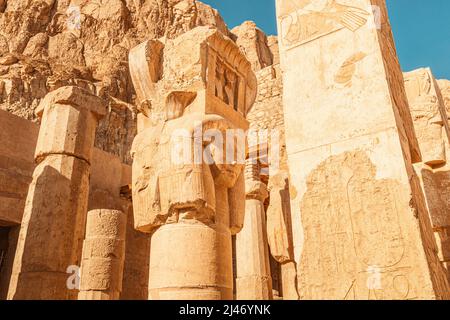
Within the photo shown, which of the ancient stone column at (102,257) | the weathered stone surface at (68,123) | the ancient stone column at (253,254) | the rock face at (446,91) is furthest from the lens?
the rock face at (446,91)

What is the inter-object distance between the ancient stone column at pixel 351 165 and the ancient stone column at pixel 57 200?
4175 millimetres

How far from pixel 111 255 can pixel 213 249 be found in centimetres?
428

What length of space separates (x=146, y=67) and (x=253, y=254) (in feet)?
17.8

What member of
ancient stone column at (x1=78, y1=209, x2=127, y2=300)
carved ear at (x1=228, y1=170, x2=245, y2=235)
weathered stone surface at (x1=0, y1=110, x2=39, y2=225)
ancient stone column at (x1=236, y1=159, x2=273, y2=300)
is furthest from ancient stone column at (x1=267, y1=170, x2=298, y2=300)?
weathered stone surface at (x1=0, y1=110, x2=39, y2=225)

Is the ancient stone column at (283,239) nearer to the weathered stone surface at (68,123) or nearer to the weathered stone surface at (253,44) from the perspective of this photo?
the weathered stone surface at (68,123)

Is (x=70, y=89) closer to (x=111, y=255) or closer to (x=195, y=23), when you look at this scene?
(x=111, y=255)

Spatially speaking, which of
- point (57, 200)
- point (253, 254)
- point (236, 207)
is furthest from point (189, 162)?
point (253, 254)

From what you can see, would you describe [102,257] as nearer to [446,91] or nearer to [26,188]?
[26,188]

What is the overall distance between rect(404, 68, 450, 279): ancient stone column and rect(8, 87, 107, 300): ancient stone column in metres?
5.60

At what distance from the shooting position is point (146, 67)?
461cm

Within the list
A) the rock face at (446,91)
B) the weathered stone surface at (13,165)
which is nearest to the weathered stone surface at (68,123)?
the weathered stone surface at (13,165)

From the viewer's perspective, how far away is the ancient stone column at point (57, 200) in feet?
19.5
